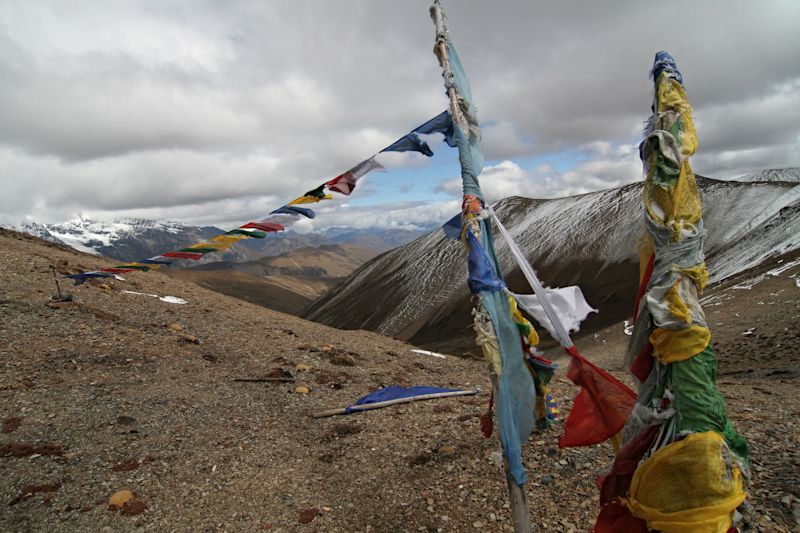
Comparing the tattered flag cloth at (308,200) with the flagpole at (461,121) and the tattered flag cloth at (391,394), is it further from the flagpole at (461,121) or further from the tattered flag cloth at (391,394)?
the tattered flag cloth at (391,394)

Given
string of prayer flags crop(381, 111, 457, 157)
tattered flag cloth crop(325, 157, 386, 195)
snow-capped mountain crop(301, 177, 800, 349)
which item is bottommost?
snow-capped mountain crop(301, 177, 800, 349)

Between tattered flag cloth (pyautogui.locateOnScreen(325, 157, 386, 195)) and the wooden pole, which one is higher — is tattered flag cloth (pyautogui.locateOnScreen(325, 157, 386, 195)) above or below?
above

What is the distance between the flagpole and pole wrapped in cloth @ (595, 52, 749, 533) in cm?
94

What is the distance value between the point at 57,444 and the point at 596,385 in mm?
10028

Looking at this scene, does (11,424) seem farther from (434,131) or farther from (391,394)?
(434,131)

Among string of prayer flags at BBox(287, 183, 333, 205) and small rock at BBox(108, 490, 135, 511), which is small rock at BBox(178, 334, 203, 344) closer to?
small rock at BBox(108, 490, 135, 511)

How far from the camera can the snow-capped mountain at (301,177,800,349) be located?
6781cm

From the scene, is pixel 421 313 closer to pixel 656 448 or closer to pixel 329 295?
pixel 329 295

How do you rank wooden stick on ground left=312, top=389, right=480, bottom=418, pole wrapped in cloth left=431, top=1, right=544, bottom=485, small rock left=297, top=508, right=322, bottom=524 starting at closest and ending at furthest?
pole wrapped in cloth left=431, top=1, right=544, bottom=485
small rock left=297, top=508, right=322, bottom=524
wooden stick on ground left=312, top=389, right=480, bottom=418

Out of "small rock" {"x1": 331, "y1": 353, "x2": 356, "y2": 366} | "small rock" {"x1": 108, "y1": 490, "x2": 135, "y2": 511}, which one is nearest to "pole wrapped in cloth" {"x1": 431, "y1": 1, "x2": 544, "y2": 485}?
"small rock" {"x1": 108, "y1": 490, "x2": 135, "y2": 511}

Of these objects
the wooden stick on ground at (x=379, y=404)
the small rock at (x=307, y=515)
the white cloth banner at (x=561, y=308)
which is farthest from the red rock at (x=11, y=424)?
the white cloth banner at (x=561, y=308)

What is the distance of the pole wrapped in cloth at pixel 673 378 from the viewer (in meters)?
3.40

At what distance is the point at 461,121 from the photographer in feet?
19.3

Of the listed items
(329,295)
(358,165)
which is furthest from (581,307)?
(329,295)
